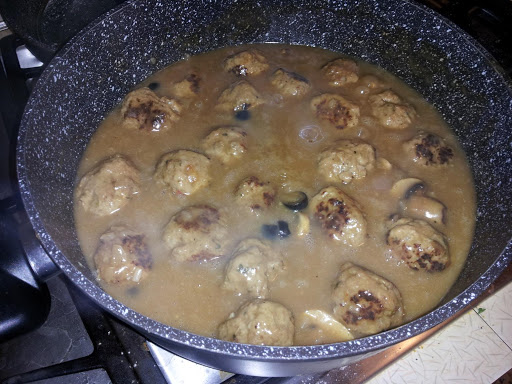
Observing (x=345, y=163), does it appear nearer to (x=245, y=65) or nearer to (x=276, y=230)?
(x=276, y=230)

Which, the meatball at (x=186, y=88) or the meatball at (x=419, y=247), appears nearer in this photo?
the meatball at (x=419, y=247)

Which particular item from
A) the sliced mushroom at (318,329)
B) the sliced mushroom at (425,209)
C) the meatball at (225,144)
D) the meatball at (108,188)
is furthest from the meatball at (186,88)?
the sliced mushroom at (318,329)

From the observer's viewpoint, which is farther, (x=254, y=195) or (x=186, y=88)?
(x=186, y=88)

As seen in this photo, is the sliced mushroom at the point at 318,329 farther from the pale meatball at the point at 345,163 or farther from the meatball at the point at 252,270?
the pale meatball at the point at 345,163

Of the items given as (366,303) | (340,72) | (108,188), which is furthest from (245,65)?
(366,303)

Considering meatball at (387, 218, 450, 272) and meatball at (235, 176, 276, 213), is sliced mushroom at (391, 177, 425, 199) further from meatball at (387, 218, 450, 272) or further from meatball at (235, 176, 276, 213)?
meatball at (235, 176, 276, 213)

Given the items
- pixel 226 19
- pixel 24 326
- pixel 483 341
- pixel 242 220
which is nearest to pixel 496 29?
pixel 226 19
